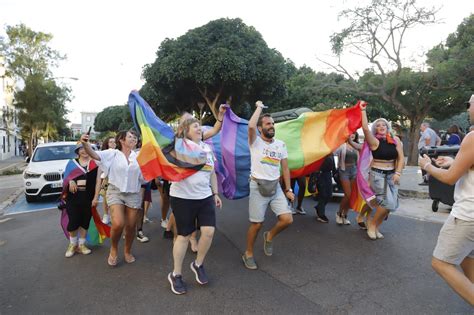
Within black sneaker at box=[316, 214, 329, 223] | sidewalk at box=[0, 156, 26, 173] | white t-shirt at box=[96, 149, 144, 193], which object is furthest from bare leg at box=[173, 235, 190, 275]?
sidewalk at box=[0, 156, 26, 173]

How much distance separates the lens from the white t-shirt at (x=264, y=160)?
4.20 m

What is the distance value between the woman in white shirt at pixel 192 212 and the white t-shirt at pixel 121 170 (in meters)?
0.84

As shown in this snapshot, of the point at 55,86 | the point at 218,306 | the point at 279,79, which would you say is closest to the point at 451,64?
the point at 279,79

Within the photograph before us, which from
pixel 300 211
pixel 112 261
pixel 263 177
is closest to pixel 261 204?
pixel 263 177

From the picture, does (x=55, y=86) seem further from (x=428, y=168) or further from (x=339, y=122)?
(x=428, y=168)

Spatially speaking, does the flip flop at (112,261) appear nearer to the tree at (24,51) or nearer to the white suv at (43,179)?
the white suv at (43,179)

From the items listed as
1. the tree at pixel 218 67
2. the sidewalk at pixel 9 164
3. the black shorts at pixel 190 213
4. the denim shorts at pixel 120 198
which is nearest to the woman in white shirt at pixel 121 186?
the denim shorts at pixel 120 198

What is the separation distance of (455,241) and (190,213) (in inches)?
93.6

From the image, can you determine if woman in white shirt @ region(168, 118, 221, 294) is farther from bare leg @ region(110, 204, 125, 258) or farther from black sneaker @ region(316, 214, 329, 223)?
black sneaker @ region(316, 214, 329, 223)

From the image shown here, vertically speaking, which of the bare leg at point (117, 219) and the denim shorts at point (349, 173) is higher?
the denim shorts at point (349, 173)

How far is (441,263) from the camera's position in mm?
2801

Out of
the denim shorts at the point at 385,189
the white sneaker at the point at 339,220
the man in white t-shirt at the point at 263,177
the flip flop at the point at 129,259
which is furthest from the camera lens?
the white sneaker at the point at 339,220

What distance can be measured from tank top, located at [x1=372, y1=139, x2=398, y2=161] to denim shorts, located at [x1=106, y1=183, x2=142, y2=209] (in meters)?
3.49

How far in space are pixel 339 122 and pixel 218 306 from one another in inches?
134
